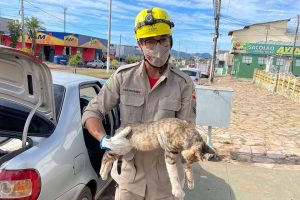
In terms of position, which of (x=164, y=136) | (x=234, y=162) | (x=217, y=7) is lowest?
(x=234, y=162)

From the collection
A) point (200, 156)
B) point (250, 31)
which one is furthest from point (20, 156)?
point (250, 31)

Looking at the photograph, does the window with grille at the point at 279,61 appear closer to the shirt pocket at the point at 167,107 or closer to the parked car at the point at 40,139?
the parked car at the point at 40,139

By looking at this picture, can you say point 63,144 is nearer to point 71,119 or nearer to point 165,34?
point 71,119

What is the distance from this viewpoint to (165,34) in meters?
2.34

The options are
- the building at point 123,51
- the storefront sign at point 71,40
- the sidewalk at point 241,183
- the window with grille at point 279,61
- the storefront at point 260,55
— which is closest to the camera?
the sidewalk at point 241,183

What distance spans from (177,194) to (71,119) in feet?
4.07

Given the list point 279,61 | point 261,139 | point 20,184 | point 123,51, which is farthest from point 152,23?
point 123,51

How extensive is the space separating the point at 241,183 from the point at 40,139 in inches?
136

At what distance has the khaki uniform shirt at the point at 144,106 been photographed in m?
2.35

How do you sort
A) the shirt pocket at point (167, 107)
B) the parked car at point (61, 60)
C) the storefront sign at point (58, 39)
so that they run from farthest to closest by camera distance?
the storefront sign at point (58, 39) < the parked car at point (61, 60) < the shirt pocket at point (167, 107)

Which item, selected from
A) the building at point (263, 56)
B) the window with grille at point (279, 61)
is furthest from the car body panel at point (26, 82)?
the window with grille at point (279, 61)

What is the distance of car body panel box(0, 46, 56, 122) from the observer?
2441 mm

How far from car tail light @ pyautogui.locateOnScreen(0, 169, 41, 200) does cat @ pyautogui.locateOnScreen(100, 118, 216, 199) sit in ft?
2.33

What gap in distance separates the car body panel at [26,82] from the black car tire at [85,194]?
829 mm
